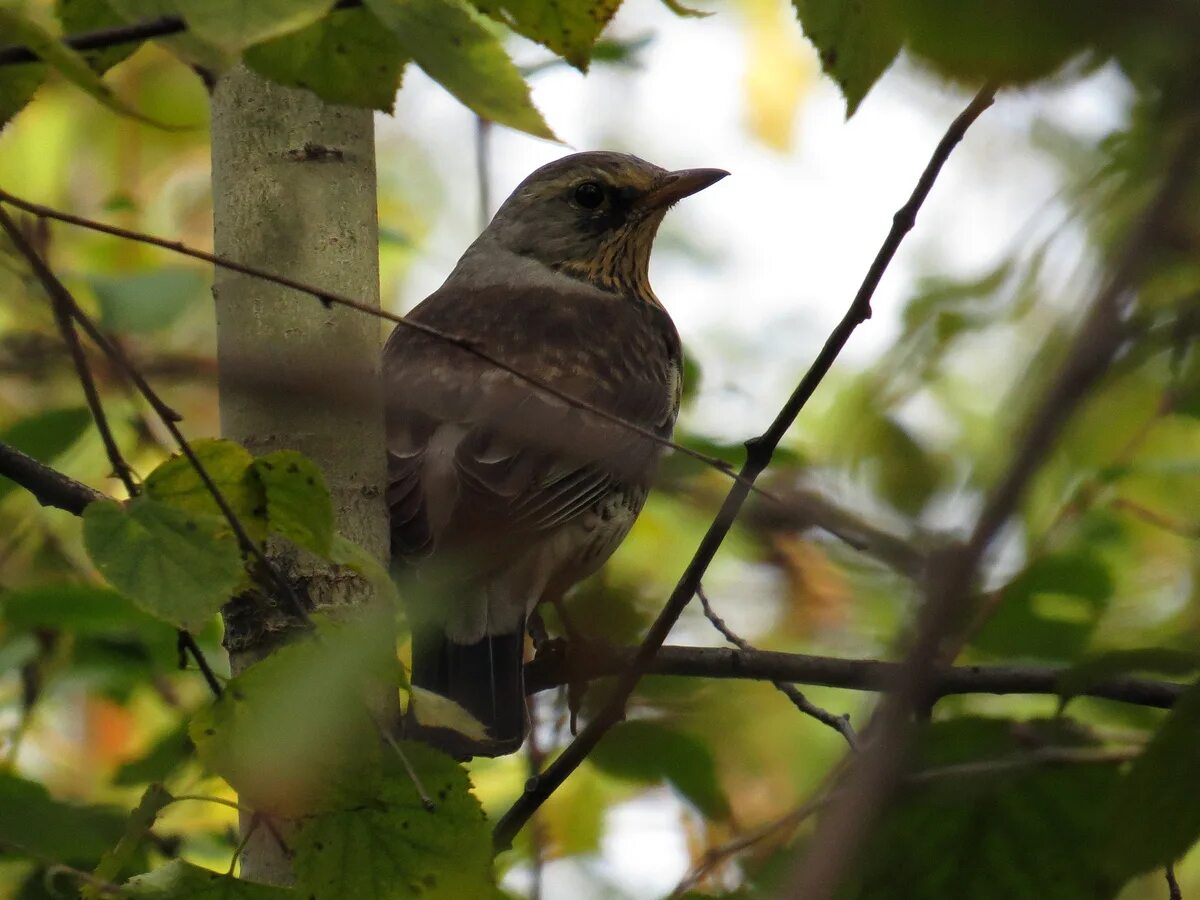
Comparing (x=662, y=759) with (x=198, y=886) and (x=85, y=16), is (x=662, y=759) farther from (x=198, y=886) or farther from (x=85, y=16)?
(x=85, y=16)

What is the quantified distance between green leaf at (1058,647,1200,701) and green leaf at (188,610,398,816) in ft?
2.29

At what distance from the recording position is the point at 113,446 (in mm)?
1770

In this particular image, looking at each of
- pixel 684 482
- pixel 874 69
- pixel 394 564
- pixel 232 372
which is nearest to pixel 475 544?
pixel 394 564

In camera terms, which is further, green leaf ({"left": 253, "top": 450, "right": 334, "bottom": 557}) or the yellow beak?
the yellow beak

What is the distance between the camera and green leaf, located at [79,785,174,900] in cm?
177

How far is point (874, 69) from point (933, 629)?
38.2 inches

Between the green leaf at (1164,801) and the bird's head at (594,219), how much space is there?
13.6 feet

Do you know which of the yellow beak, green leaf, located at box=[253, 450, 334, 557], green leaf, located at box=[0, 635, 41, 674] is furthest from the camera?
the yellow beak

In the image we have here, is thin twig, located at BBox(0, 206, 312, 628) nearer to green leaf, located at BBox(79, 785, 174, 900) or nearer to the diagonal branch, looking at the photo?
the diagonal branch

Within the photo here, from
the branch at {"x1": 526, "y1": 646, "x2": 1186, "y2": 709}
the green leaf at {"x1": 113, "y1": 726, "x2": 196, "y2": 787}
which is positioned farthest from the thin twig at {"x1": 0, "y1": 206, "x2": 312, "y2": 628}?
the green leaf at {"x1": 113, "y1": 726, "x2": 196, "y2": 787}

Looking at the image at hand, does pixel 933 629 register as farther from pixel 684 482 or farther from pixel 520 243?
pixel 520 243

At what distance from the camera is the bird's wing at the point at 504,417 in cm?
369

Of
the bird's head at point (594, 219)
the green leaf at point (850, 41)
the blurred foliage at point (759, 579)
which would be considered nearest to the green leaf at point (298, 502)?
the blurred foliage at point (759, 579)

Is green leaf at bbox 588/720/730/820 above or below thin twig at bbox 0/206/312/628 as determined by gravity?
above
